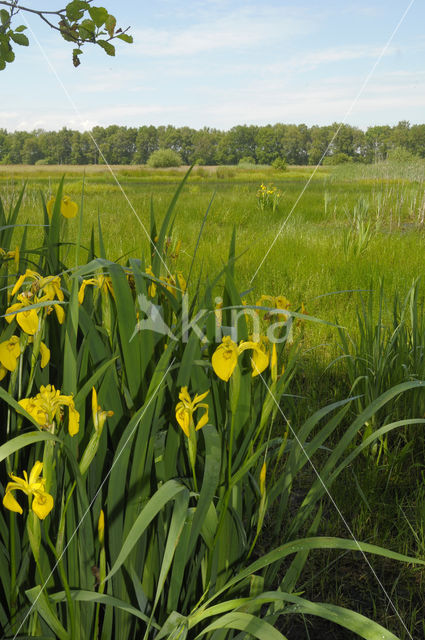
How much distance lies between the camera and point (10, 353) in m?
0.74

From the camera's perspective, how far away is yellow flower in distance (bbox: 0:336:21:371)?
0.73 meters

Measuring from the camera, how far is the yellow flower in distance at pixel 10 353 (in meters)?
0.73

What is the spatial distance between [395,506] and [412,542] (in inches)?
4.3

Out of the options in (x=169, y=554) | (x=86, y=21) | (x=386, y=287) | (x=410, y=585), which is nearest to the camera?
(x=169, y=554)

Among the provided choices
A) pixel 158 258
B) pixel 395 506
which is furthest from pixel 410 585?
pixel 158 258

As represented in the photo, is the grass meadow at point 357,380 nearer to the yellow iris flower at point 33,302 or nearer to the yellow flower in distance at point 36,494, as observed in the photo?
the yellow iris flower at point 33,302

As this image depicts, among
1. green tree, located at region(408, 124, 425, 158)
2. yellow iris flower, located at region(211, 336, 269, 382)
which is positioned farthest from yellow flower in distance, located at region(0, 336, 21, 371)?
green tree, located at region(408, 124, 425, 158)

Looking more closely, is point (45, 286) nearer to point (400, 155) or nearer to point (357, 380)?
point (357, 380)

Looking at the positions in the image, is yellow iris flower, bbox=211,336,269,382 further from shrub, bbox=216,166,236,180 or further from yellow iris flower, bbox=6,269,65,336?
shrub, bbox=216,166,236,180

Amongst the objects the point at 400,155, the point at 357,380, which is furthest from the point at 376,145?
the point at 357,380

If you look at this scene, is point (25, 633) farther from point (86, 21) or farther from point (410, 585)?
point (86, 21)

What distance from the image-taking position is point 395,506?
4.46 feet

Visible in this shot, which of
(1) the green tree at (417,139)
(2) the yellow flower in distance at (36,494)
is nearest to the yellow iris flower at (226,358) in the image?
(2) the yellow flower in distance at (36,494)

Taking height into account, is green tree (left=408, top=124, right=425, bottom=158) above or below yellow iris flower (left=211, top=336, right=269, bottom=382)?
above
